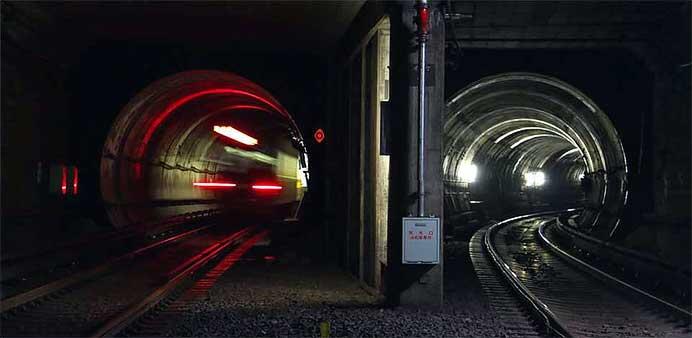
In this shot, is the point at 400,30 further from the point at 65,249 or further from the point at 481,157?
the point at 481,157

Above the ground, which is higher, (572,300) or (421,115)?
(421,115)

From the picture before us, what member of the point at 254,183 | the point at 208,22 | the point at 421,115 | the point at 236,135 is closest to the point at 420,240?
the point at 421,115

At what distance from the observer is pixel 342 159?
43.8ft

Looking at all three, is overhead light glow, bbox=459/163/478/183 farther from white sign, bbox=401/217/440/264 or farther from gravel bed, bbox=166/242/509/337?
white sign, bbox=401/217/440/264

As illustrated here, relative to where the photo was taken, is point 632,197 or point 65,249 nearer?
point 65,249

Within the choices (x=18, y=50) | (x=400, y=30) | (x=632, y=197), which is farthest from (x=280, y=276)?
(x=632, y=197)

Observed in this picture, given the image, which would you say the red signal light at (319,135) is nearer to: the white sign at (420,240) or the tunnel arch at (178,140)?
the tunnel arch at (178,140)

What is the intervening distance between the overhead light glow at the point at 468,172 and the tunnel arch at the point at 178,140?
20.3 ft

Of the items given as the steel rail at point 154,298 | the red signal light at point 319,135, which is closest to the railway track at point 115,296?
the steel rail at point 154,298

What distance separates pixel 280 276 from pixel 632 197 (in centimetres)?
773

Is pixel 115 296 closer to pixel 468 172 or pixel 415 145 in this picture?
pixel 415 145

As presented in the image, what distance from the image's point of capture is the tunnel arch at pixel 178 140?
16984 millimetres

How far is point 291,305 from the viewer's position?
8750mm

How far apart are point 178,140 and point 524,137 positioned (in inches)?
555
